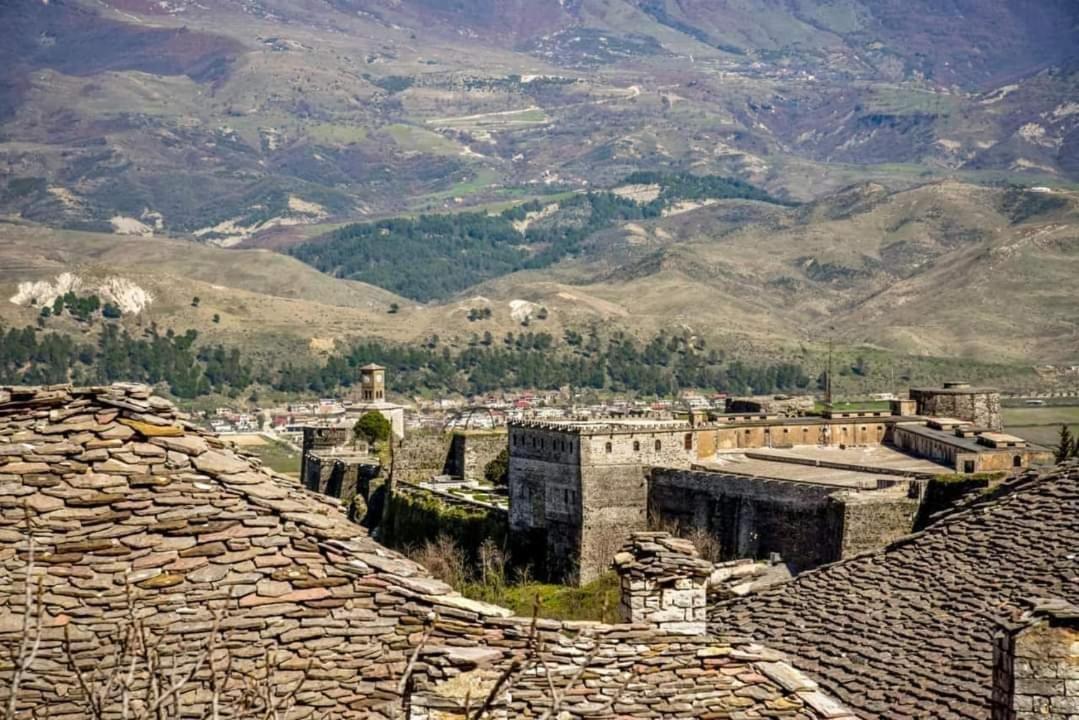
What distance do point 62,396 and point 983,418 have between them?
256ft

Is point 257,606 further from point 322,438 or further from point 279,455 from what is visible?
point 279,455

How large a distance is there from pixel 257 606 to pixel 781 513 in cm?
5096

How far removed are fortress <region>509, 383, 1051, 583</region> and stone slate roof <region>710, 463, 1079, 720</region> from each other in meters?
36.1

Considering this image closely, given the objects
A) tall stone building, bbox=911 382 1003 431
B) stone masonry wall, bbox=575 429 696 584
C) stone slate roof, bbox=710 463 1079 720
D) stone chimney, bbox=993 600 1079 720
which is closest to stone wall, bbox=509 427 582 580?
stone masonry wall, bbox=575 429 696 584

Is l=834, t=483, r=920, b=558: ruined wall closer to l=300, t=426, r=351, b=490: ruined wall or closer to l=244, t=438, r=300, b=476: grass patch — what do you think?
l=300, t=426, r=351, b=490: ruined wall

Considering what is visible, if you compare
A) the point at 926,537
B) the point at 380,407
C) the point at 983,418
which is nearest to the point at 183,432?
the point at 926,537

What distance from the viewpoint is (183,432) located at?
50.2 ft

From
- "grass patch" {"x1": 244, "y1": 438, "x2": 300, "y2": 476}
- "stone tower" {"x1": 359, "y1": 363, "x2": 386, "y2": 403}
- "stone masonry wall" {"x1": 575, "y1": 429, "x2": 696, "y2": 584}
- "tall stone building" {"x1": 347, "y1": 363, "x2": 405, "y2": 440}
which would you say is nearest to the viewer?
"stone masonry wall" {"x1": 575, "y1": 429, "x2": 696, "y2": 584}

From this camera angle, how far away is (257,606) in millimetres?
14727

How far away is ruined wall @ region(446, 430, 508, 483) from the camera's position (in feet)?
308

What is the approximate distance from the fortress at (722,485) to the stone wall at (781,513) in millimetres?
41

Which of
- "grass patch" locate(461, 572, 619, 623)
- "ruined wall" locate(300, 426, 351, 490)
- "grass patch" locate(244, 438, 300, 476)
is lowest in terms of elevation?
"grass patch" locate(461, 572, 619, 623)

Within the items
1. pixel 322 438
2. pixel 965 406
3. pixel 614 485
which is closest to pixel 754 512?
pixel 614 485

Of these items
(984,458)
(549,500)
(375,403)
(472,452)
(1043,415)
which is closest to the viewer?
(984,458)
